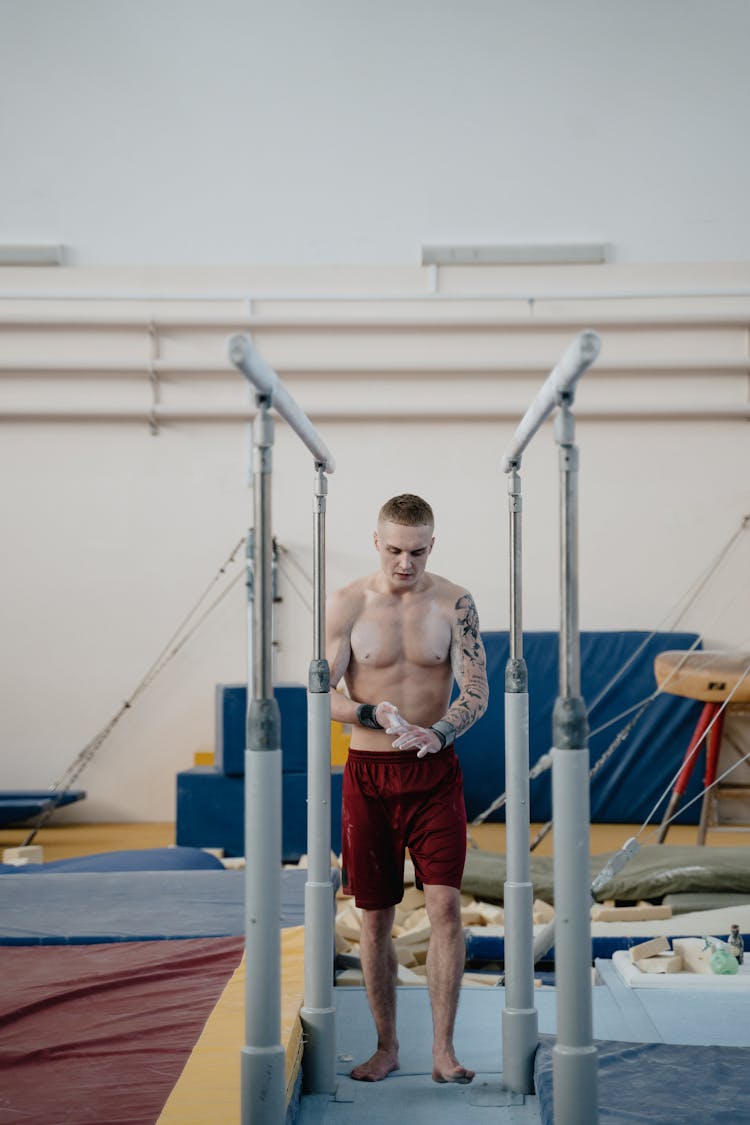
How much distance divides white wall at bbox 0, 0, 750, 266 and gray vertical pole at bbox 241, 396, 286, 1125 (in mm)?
7014

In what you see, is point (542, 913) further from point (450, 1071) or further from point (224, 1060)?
point (224, 1060)

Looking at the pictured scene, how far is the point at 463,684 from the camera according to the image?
3.26 metres

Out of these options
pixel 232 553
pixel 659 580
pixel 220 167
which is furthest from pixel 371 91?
pixel 659 580

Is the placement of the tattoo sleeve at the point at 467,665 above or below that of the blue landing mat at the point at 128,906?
above

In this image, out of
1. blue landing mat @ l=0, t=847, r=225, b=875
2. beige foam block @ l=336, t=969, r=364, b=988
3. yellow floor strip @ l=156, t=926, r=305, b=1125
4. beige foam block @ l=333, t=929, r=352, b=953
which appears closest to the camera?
yellow floor strip @ l=156, t=926, r=305, b=1125

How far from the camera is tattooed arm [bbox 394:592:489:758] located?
2973 mm

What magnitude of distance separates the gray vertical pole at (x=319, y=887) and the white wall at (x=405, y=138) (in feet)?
20.2

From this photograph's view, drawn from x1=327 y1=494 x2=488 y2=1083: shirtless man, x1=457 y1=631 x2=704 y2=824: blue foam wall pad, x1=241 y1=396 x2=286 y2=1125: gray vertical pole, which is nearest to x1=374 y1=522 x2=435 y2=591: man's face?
x1=327 y1=494 x2=488 y2=1083: shirtless man

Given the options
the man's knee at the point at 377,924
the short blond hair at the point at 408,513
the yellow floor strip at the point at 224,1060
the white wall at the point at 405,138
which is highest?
the white wall at the point at 405,138

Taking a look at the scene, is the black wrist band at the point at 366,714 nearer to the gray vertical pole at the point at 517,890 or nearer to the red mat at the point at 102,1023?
the gray vertical pole at the point at 517,890

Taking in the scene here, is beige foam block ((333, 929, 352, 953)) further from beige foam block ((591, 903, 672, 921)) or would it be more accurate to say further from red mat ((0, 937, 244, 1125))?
beige foam block ((591, 903, 672, 921))

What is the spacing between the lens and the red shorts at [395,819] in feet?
10.3

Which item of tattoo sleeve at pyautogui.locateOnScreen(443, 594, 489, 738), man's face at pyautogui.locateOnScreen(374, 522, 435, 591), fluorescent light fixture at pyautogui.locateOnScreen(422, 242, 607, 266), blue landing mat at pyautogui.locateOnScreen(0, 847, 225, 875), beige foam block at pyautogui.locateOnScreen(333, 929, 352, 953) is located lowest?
beige foam block at pyautogui.locateOnScreen(333, 929, 352, 953)

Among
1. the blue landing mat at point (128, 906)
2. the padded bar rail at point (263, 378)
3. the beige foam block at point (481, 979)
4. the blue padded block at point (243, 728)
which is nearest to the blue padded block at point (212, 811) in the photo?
the blue padded block at point (243, 728)
